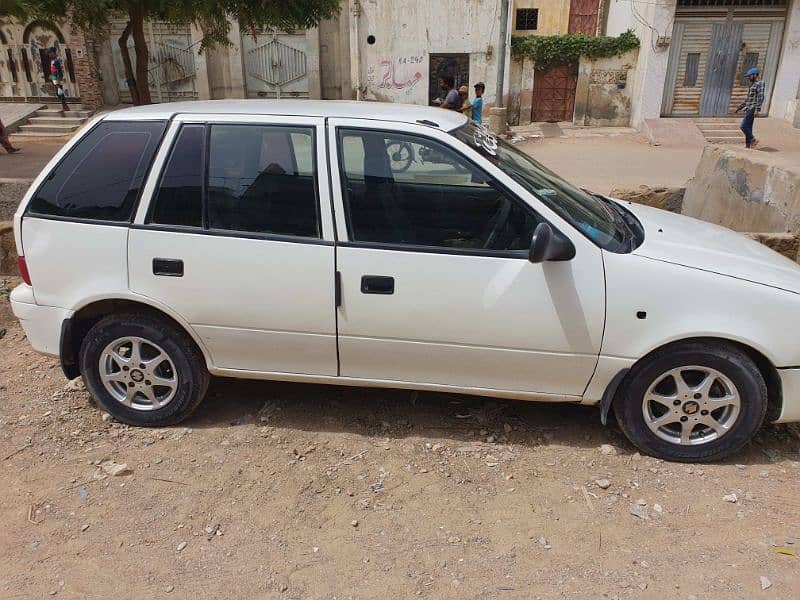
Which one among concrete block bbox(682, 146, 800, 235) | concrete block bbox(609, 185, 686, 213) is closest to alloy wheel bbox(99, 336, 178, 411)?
concrete block bbox(682, 146, 800, 235)

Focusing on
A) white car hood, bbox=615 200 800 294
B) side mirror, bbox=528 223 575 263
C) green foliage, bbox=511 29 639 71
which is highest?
green foliage, bbox=511 29 639 71

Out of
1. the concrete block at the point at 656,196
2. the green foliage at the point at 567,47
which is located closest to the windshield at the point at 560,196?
the concrete block at the point at 656,196

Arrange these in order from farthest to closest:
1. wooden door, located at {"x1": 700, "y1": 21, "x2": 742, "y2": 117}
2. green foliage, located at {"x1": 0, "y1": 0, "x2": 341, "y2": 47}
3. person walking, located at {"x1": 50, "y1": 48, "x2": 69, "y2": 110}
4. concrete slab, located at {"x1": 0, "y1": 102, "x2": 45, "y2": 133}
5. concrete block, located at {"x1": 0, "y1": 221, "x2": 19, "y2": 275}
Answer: person walking, located at {"x1": 50, "y1": 48, "x2": 69, "y2": 110} < concrete slab, located at {"x1": 0, "y1": 102, "x2": 45, "y2": 133} < wooden door, located at {"x1": 700, "y1": 21, "x2": 742, "y2": 117} < green foliage, located at {"x1": 0, "y1": 0, "x2": 341, "y2": 47} < concrete block, located at {"x1": 0, "y1": 221, "x2": 19, "y2": 275}

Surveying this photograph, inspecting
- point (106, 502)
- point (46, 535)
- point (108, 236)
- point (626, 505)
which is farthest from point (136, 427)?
point (626, 505)

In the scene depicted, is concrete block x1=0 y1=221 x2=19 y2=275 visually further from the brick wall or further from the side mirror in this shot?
the brick wall

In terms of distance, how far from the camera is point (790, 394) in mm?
3064

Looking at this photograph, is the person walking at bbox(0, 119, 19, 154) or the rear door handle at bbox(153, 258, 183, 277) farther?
the person walking at bbox(0, 119, 19, 154)

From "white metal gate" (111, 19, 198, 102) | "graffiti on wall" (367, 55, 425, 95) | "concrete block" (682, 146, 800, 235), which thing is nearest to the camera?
"concrete block" (682, 146, 800, 235)

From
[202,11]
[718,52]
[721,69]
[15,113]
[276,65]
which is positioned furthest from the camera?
[276,65]

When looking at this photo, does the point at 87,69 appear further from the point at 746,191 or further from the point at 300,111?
the point at 746,191

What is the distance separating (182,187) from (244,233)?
432 mm

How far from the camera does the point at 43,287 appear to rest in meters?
3.46

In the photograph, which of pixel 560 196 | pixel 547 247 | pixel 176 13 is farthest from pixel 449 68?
pixel 547 247

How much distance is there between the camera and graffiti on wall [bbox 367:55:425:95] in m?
20.8
